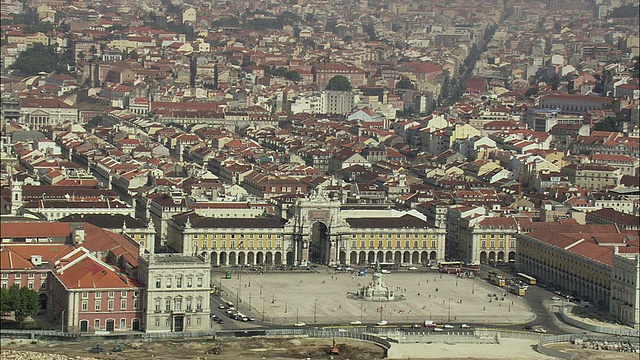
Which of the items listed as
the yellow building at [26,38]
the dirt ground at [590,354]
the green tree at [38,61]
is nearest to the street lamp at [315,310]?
the dirt ground at [590,354]

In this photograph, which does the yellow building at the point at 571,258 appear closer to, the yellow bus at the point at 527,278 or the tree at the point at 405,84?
the yellow bus at the point at 527,278

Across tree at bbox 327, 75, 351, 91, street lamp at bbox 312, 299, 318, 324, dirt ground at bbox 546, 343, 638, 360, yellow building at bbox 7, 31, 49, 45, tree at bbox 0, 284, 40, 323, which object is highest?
yellow building at bbox 7, 31, 49, 45

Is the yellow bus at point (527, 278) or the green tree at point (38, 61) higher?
the green tree at point (38, 61)

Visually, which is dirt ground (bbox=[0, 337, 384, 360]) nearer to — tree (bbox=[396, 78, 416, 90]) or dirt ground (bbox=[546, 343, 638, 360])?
dirt ground (bbox=[546, 343, 638, 360])

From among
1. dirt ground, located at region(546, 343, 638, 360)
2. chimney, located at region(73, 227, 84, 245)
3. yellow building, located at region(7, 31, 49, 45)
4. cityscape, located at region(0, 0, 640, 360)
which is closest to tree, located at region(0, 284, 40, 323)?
cityscape, located at region(0, 0, 640, 360)

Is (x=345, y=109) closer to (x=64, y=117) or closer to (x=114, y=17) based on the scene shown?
(x=64, y=117)

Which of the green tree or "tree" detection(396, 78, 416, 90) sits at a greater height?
the green tree

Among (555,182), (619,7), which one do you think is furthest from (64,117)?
(619,7)
